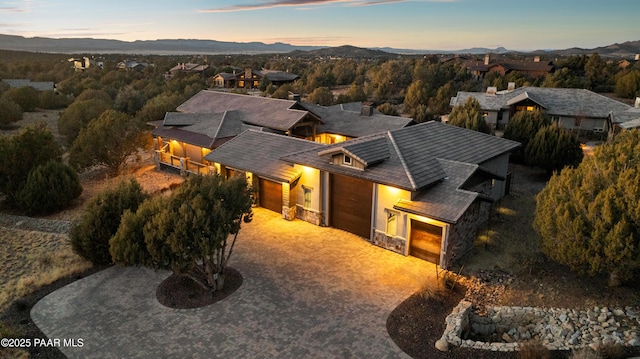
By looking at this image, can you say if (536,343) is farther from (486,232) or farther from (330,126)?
(330,126)

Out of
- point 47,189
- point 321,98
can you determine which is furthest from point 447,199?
point 321,98

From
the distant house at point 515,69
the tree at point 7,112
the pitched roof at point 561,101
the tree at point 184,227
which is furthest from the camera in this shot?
the distant house at point 515,69

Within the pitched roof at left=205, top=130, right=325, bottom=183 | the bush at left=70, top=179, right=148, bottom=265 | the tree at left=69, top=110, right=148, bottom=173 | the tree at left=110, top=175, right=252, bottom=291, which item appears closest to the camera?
the tree at left=110, top=175, right=252, bottom=291

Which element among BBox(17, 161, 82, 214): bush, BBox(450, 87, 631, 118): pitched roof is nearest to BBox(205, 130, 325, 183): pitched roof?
BBox(17, 161, 82, 214): bush

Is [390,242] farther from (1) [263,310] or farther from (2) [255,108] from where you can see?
(2) [255,108]

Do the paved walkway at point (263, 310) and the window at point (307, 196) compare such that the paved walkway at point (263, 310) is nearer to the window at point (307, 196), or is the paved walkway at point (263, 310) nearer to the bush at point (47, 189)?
the window at point (307, 196)

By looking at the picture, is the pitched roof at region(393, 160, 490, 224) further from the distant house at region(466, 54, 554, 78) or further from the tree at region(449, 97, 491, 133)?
the distant house at region(466, 54, 554, 78)

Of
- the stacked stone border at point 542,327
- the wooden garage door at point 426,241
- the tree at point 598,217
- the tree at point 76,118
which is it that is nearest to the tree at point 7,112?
the tree at point 76,118

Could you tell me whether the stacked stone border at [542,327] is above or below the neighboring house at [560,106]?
below
